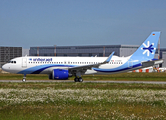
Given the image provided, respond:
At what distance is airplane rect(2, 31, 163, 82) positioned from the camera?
41.1 m

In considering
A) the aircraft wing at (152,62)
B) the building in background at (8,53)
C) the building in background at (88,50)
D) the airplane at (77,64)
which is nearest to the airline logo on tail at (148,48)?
the airplane at (77,64)

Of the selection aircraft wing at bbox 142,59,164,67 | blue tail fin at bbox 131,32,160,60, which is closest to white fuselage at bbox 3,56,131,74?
aircraft wing at bbox 142,59,164,67

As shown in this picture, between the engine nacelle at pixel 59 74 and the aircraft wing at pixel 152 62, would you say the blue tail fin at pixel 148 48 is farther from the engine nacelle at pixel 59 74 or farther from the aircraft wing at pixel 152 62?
the engine nacelle at pixel 59 74

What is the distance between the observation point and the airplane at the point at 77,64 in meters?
41.1

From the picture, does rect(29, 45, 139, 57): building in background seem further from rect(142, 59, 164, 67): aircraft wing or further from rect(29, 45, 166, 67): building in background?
rect(142, 59, 164, 67): aircraft wing

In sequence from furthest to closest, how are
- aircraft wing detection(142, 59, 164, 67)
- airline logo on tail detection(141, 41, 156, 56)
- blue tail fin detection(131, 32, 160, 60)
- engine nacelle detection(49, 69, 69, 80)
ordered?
1. airline logo on tail detection(141, 41, 156, 56)
2. blue tail fin detection(131, 32, 160, 60)
3. aircraft wing detection(142, 59, 164, 67)
4. engine nacelle detection(49, 69, 69, 80)

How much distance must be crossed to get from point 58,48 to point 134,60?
101 m

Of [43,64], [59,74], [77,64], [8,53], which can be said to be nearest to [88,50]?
[8,53]

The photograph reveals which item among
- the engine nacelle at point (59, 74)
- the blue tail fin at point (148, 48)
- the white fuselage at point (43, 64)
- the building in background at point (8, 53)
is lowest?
the engine nacelle at point (59, 74)

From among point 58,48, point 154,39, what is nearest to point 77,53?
point 58,48

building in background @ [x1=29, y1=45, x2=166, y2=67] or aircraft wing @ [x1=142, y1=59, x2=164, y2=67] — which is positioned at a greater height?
building in background @ [x1=29, y1=45, x2=166, y2=67]

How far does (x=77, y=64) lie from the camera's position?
143 ft

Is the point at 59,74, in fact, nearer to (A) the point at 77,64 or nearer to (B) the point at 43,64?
(B) the point at 43,64

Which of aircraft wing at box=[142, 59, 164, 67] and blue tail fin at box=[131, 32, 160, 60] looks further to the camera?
blue tail fin at box=[131, 32, 160, 60]
